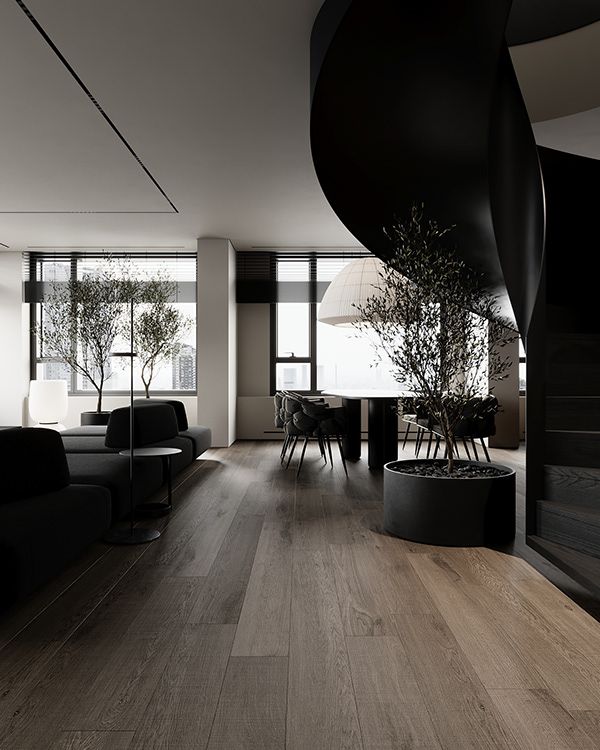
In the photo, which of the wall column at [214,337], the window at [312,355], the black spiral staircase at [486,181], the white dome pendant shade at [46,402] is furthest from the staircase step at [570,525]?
the white dome pendant shade at [46,402]

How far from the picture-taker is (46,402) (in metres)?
8.84

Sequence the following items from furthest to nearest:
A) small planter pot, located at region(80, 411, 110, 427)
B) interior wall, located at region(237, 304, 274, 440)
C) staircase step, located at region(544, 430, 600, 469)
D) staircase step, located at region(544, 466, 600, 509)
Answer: interior wall, located at region(237, 304, 274, 440), small planter pot, located at region(80, 411, 110, 427), staircase step, located at region(544, 430, 600, 469), staircase step, located at region(544, 466, 600, 509)

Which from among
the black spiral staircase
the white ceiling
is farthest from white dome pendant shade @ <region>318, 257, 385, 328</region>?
the white ceiling

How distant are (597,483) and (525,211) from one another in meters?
1.96

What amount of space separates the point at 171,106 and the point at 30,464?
2812mm

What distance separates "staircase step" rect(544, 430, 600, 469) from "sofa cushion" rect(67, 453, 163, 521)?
2585mm

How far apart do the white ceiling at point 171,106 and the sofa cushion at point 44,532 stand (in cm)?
260

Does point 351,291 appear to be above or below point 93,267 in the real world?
below

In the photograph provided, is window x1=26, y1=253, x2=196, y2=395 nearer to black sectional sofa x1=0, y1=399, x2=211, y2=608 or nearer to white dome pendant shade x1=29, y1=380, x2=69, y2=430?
white dome pendant shade x1=29, y1=380, x2=69, y2=430

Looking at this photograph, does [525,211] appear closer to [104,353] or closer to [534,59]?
[534,59]

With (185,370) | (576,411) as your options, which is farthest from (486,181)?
(185,370)

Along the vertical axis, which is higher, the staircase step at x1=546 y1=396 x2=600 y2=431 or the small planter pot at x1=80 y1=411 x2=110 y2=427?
the staircase step at x1=546 y1=396 x2=600 y2=431

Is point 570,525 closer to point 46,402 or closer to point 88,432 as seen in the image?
point 88,432

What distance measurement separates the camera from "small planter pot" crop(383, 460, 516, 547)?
3.74 m
